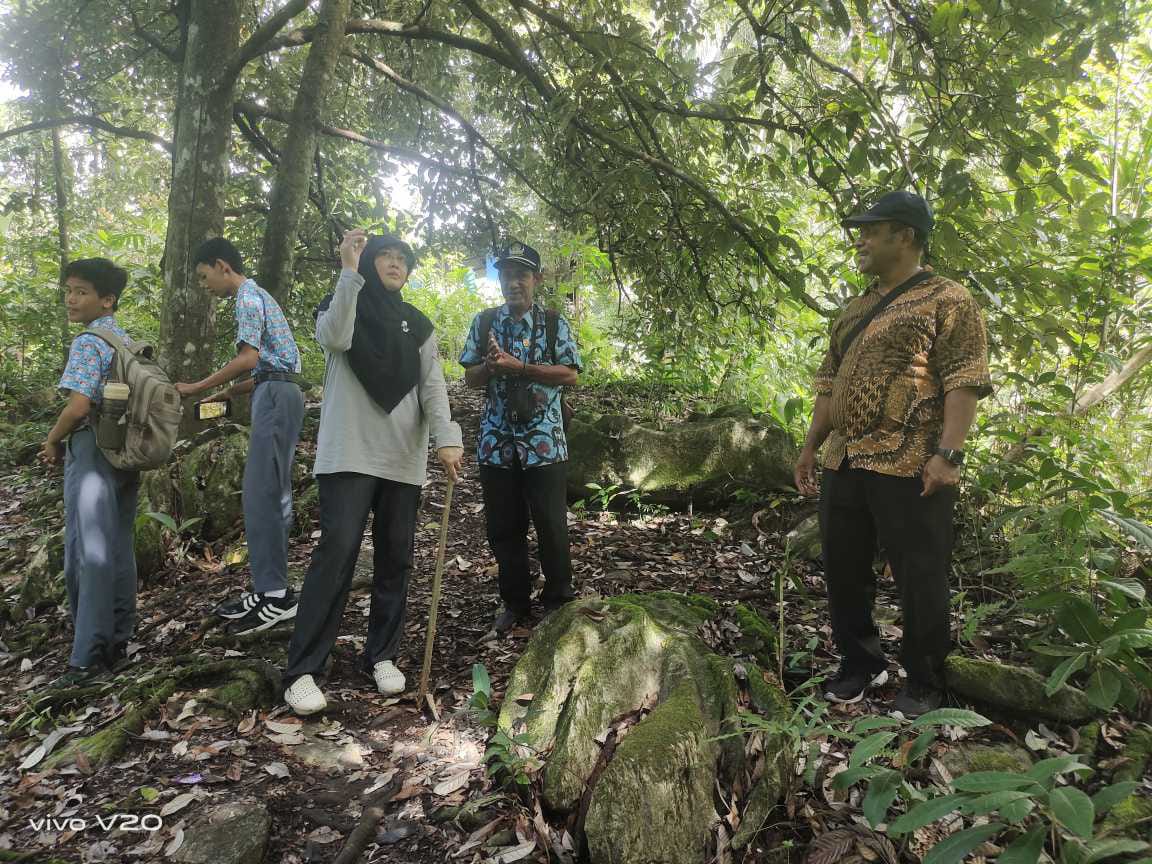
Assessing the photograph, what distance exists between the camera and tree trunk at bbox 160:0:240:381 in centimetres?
546

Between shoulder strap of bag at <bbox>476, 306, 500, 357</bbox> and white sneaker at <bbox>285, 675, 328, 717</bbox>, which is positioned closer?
white sneaker at <bbox>285, 675, 328, 717</bbox>

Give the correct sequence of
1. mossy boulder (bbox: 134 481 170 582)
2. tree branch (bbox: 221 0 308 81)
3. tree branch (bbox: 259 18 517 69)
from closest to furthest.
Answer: mossy boulder (bbox: 134 481 170 582) < tree branch (bbox: 221 0 308 81) < tree branch (bbox: 259 18 517 69)

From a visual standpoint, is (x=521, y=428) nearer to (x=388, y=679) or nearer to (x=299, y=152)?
(x=388, y=679)

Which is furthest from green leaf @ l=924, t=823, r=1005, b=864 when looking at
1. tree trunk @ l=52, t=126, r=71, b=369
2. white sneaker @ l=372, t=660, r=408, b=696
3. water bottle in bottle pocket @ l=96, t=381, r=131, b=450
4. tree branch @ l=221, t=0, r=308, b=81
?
tree trunk @ l=52, t=126, r=71, b=369

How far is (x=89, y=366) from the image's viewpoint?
3.53 m

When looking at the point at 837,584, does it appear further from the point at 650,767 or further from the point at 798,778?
the point at 650,767

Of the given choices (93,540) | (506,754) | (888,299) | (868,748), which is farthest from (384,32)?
(868,748)

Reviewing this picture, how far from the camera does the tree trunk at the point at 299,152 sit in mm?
5965

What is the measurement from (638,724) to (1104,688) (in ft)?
5.61

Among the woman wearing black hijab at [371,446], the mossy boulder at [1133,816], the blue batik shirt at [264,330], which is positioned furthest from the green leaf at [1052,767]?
the blue batik shirt at [264,330]

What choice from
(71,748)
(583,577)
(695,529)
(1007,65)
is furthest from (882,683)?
(71,748)

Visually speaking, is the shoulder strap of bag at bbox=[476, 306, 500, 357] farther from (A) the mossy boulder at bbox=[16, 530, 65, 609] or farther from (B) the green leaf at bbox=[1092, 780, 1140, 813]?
(A) the mossy boulder at bbox=[16, 530, 65, 609]

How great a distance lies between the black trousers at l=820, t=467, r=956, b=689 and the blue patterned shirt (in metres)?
3.80

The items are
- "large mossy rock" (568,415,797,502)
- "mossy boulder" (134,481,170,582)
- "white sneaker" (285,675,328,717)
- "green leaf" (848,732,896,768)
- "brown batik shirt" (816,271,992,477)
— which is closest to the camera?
"green leaf" (848,732,896,768)
